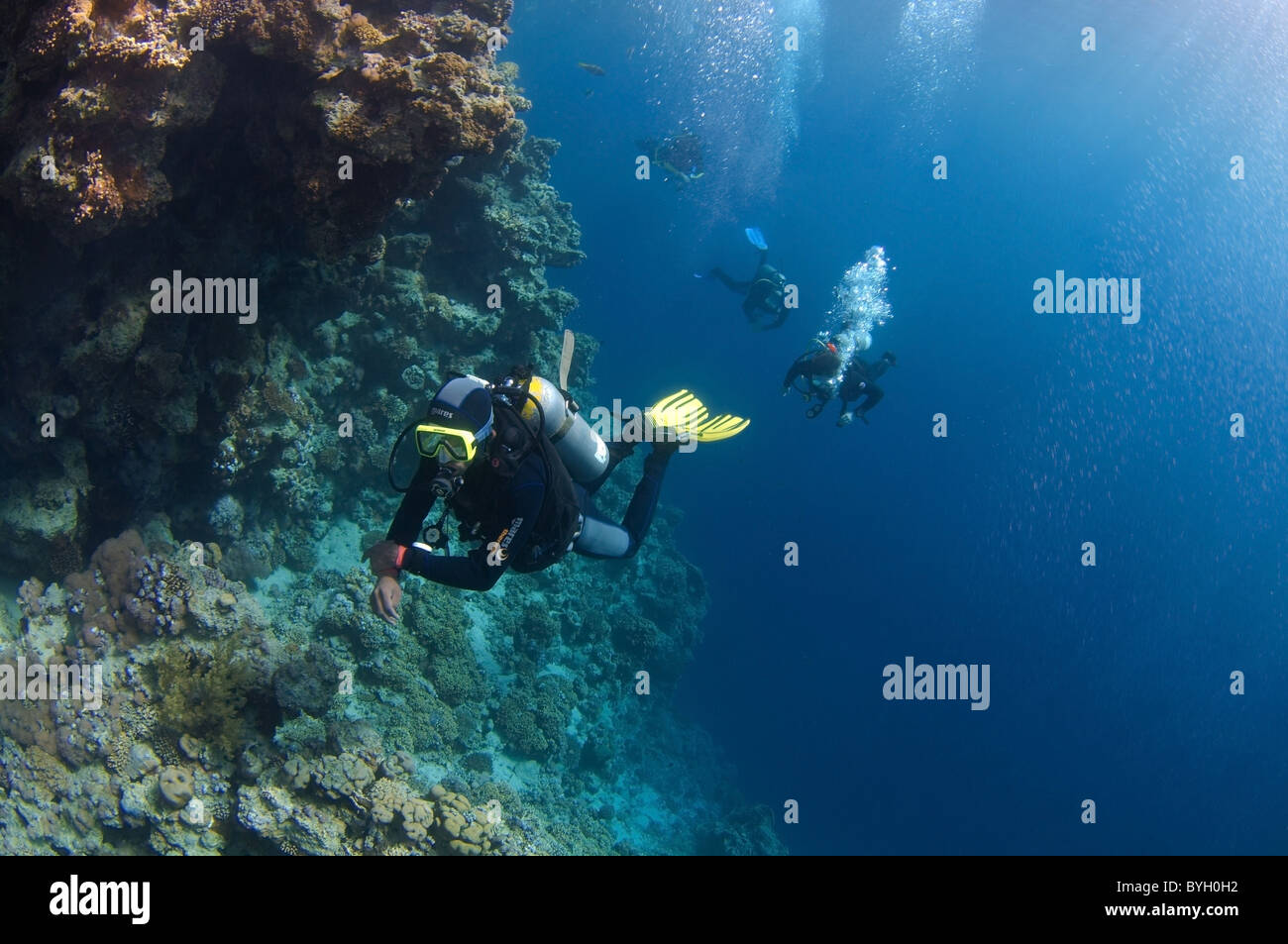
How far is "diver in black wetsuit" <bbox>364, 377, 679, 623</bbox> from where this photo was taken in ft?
11.8

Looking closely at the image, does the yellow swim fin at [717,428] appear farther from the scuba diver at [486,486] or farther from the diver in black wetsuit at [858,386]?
the diver in black wetsuit at [858,386]

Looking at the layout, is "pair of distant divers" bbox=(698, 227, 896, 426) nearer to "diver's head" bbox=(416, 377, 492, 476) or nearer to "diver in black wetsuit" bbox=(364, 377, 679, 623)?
"diver in black wetsuit" bbox=(364, 377, 679, 623)

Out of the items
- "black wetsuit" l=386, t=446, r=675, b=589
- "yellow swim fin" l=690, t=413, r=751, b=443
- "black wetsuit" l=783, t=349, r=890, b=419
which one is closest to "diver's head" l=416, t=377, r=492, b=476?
"black wetsuit" l=386, t=446, r=675, b=589

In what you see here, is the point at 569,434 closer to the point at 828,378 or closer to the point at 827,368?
the point at 827,368

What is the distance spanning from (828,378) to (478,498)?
366 inches

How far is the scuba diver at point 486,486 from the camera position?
3.66 metres

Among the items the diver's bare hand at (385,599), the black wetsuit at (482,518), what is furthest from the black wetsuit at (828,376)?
the diver's bare hand at (385,599)

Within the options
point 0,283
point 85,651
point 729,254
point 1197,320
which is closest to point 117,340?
point 0,283

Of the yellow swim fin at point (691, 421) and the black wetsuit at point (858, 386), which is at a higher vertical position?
the black wetsuit at point (858, 386)

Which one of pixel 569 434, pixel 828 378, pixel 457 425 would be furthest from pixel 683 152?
pixel 457 425

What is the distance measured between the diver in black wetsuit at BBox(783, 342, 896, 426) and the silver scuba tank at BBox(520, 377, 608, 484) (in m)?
5.96

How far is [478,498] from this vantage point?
14.1 ft
